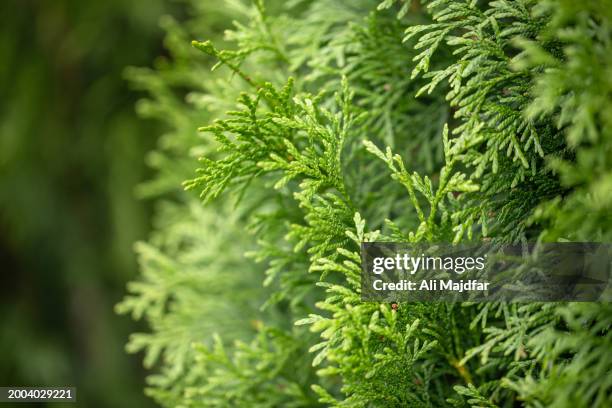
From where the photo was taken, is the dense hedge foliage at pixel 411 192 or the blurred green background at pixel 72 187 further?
the blurred green background at pixel 72 187

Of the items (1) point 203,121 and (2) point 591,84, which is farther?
(1) point 203,121

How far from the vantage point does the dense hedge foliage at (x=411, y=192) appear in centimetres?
102

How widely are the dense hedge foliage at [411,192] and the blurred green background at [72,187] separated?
1.55 meters

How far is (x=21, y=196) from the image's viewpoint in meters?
3.40

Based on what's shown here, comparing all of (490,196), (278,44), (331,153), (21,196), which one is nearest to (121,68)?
(21,196)

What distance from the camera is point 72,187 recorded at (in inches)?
140

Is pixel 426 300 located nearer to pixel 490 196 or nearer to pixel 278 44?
pixel 490 196

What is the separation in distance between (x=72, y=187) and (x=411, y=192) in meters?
2.95

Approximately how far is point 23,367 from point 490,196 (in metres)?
3.23

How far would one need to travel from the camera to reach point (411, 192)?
121 centimetres

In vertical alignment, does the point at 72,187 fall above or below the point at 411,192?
above

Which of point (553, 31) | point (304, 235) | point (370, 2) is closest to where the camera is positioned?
point (553, 31)

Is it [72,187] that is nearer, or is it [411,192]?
[411,192]

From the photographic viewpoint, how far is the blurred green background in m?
3.26
